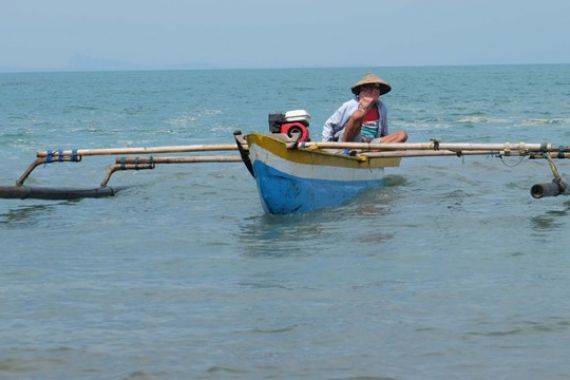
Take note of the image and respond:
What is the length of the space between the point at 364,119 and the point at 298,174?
5.81ft

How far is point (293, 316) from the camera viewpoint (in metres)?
5.98

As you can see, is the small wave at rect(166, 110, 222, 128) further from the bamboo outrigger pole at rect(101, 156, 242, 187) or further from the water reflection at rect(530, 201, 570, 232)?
the water reflection at rect(530, 201, 570, 232)

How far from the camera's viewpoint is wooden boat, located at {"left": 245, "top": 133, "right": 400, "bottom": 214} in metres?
8.95

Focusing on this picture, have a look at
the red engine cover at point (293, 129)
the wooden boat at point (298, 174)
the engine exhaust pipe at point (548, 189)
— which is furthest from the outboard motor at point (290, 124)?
the engine exhaust pipe at point (548, 189)

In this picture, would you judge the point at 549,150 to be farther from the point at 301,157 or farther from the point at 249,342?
the point at 249,342

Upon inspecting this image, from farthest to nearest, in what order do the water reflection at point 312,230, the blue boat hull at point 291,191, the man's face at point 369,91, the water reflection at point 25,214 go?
the man's face at point 369,91, the water reflection at point 25,214, the blue boat hull at point 291,191, the water reflection at point 312,230

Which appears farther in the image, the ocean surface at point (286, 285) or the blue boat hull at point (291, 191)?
the blue boat hull at point (291, 191)

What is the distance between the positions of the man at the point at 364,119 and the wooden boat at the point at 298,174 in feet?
0.82

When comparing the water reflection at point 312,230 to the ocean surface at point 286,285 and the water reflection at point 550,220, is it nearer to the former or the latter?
the ocean surface at point 286,285

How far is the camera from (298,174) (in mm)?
9289

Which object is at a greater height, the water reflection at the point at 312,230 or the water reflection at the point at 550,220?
the water reflection at the point at 550,220

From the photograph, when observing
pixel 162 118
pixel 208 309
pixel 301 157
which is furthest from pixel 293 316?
pixel 162 118

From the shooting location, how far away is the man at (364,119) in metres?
10.3

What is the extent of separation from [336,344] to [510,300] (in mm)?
1336
